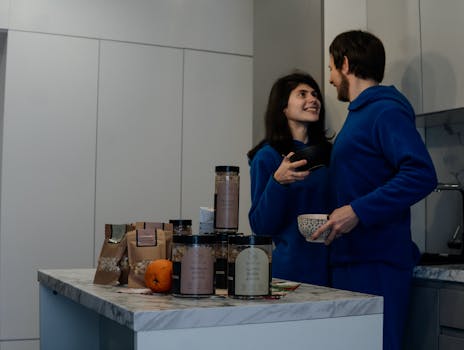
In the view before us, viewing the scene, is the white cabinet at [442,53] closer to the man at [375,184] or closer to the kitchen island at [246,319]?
the man at [375,184]

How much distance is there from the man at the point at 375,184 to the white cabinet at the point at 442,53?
0.96ft

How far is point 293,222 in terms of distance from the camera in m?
2.29

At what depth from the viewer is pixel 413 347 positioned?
7.43 ft

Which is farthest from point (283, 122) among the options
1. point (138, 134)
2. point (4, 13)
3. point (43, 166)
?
point (4, 13)

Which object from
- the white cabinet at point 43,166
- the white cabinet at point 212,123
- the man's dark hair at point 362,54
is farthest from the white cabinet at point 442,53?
the white cabinet at point 43,166

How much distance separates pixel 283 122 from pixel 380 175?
542 millimetres

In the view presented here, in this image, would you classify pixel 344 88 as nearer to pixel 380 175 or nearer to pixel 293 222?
pixel 380 175

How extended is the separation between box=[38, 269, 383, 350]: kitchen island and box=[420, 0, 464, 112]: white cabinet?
1.06 m

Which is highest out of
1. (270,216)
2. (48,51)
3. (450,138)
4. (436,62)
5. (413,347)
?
(48,51)

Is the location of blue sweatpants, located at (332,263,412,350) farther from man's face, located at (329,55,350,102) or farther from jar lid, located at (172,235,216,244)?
jar lid, located at (172,235,216,244)

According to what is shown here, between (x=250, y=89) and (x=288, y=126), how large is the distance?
138 cm

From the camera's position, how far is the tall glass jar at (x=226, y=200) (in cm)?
160

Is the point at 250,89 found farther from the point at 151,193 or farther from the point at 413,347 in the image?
the point at 413,347

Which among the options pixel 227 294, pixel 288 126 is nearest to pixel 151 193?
pixel 288 126
